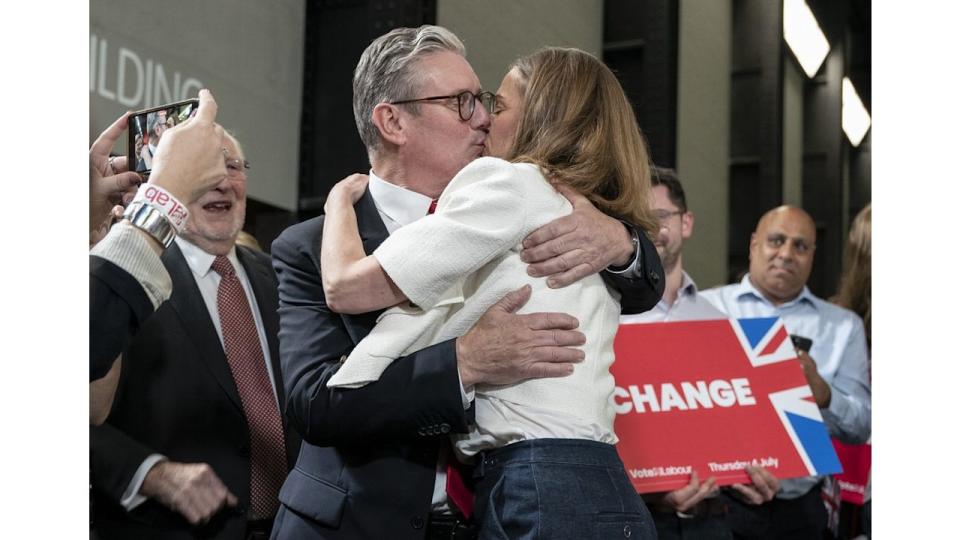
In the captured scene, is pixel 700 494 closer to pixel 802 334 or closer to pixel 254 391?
pixel 802 334

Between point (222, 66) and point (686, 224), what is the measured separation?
1.91m

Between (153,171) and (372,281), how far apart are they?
0.37m

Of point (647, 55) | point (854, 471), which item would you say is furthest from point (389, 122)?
point (854, 471)

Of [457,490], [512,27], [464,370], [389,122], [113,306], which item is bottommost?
[457,490]

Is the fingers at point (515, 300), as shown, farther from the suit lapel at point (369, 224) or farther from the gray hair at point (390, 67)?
the gray hair at point (390, 67)

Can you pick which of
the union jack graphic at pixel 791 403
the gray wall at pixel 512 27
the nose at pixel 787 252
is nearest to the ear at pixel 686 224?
the nose at pixel 787 252

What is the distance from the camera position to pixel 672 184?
10.5 feet

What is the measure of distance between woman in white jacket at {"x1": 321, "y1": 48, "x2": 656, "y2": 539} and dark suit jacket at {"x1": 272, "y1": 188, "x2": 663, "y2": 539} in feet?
0.17

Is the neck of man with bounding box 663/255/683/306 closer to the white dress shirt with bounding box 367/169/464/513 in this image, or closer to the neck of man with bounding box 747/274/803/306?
the neck of man with bounding box 747/274/803/306

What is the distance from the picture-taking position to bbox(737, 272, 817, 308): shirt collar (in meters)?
3.61

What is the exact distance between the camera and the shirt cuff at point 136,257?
4.76ft

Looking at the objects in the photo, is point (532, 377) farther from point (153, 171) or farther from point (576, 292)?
point (153, 171)

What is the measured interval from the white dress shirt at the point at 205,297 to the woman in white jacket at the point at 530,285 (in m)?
0.27
